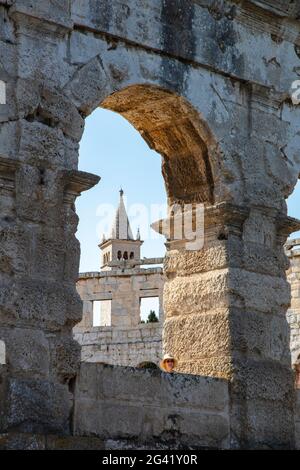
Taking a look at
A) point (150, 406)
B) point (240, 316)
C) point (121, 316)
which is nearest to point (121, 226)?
point (121, 316)

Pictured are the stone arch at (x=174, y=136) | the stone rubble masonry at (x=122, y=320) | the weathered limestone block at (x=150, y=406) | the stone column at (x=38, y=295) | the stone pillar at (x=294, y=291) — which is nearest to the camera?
the stone column at (x=38, y=295)

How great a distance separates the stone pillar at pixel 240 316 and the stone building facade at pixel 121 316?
54.6ft

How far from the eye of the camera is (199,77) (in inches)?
374

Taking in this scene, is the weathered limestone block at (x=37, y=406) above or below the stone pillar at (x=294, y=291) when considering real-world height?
below

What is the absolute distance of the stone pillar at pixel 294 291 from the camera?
888 inches

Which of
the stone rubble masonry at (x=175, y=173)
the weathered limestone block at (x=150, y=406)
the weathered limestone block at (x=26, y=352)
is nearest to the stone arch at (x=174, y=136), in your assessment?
the stone rubble masonry at (x=175, y=173)

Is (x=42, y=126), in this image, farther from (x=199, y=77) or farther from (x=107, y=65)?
(x=199, y=77)

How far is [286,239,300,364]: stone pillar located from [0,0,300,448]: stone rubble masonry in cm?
1239

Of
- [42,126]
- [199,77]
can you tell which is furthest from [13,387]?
[199,77]

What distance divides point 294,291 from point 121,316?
5.96 m

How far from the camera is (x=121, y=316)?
2708 centimetres

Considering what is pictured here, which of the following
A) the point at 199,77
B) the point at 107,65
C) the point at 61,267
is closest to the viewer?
the point at 61,267

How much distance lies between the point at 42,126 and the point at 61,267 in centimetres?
113

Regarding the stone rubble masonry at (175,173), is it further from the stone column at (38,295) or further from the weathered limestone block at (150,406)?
the weathered limestone block at (150,406)
